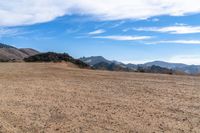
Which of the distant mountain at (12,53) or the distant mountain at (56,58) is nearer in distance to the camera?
the distant mountain at (56,58)

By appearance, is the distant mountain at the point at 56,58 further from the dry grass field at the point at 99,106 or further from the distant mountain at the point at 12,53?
the distant mountain at the point at 12,53

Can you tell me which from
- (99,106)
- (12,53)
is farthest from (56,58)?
(12,53)

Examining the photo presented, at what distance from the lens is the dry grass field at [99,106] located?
12461 millimetres

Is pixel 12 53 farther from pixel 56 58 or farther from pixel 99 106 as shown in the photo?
pixel 99 106

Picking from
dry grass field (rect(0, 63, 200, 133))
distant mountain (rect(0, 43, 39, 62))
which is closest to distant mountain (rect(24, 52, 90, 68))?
dry grass field (rect(0, 63, 200, 133))

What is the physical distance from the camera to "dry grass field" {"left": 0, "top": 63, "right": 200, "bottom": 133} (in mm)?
12461

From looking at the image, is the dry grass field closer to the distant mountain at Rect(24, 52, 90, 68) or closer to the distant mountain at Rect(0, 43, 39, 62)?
the distant mountain at Rect(24, 52, 90, 68)

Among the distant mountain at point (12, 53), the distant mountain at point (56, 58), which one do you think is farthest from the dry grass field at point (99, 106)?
the distant mountain at point (12, 53)

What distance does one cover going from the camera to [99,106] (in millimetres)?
15805

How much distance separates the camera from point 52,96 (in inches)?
729

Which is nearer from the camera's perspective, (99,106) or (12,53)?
(99,106)

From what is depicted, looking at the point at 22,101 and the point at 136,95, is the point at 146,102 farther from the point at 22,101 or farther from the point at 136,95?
the point at 22,101

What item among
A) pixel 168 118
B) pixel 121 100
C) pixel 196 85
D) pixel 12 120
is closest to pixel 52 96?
pixel 121 100

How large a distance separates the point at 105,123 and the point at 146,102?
14.6 ft
